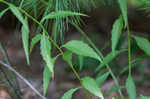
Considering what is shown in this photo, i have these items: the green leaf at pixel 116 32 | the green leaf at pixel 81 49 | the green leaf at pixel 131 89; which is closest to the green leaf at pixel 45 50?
the green leaf at pixel 81 49

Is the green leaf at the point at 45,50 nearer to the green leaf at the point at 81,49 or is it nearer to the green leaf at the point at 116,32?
the green leaf at the point at 81,49

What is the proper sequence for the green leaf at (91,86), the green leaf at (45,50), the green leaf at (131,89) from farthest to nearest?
the green leaf at (131,89)
the green leaf at (91,86)
the green leaf at (45,50)

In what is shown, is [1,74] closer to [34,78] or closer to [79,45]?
[79,45]

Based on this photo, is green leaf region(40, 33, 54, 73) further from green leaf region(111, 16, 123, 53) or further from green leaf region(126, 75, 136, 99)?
green leaf region(126, 75, 136, 99)

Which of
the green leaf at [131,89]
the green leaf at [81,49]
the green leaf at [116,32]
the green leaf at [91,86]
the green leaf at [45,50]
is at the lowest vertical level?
the green leaf at [131,89]

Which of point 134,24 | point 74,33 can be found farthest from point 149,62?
point 74,33

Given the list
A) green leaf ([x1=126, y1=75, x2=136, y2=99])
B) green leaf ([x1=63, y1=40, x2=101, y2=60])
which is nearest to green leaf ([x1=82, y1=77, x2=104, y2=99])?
green leaf ([x1=63, y1=40, x2=101, y2=60])

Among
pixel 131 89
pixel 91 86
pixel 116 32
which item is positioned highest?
pixel 116 32

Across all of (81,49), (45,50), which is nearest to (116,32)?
(81,49)

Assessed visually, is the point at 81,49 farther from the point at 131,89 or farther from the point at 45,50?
the point at 131,89

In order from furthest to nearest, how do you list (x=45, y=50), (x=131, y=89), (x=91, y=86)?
(x=131, y=89), (x=91, y=86), (x=45, y=50)

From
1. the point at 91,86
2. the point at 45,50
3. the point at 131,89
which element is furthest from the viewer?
the point at 131,89
